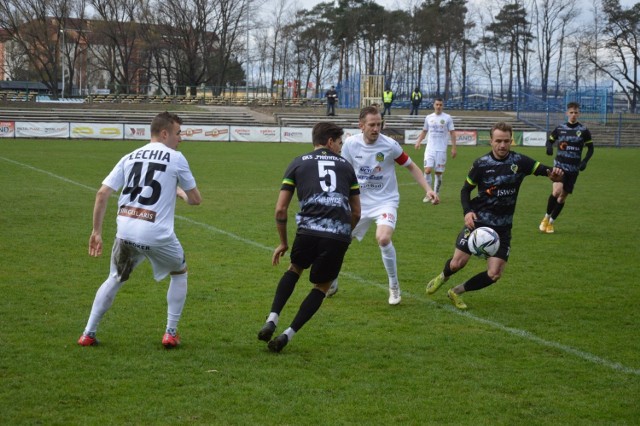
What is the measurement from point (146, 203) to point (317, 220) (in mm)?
1286

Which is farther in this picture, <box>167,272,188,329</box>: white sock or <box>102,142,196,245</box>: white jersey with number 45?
<box>167,272,188,329</box>: white sock

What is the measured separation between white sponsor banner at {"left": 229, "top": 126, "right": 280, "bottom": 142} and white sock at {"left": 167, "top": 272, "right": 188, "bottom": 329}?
117 feet

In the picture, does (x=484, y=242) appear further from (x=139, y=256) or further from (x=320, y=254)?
(x=139, y=256)

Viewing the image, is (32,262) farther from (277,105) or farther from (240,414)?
(277,105)

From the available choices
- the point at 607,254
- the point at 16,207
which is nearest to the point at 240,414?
the point at 607,254

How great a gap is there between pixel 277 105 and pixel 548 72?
1028 inches

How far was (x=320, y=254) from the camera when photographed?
20.5 feet

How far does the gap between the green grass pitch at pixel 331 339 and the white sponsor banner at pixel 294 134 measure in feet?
95.0

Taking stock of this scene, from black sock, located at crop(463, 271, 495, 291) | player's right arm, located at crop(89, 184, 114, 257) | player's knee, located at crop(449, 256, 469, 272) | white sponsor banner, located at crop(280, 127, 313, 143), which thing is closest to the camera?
player's right arm, located at crop(89, 184, 114, 257)

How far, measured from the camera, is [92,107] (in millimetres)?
56969

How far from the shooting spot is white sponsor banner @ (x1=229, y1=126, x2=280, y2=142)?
4188cm

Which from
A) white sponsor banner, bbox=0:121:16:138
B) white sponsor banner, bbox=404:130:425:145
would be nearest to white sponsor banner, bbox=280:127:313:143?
white sponsor banner, bbox=404:130:425:145

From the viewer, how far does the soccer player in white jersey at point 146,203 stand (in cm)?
607

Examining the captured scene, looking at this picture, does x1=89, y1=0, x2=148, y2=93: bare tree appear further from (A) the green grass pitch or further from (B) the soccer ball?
(B) the soccer ball
